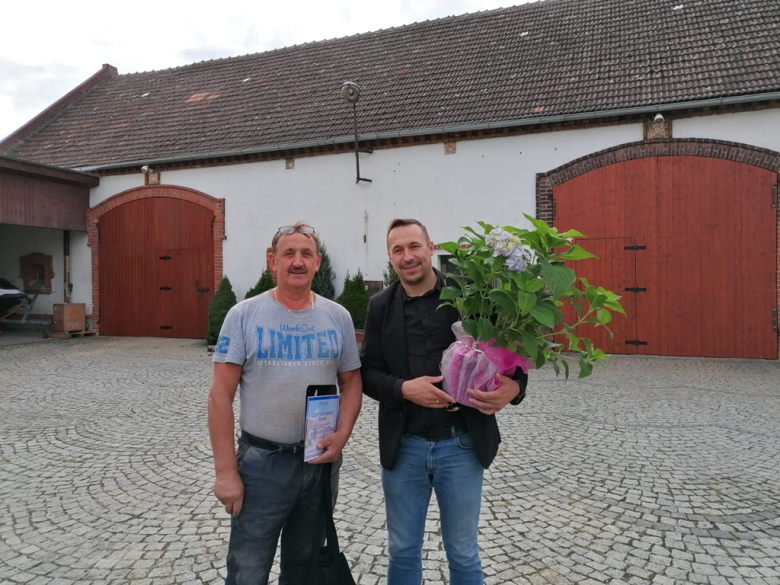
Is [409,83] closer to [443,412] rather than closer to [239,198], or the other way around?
[239,198]

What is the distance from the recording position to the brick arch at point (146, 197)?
12.0m

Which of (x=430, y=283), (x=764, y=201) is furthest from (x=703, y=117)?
(x=430, y=283)

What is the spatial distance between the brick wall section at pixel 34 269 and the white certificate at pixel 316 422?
1442 centimetres

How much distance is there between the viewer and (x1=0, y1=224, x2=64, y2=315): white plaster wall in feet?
44.2

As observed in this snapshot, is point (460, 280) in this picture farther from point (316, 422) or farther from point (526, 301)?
point (316, 422)

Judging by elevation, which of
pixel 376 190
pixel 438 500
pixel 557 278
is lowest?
pixel 438 500

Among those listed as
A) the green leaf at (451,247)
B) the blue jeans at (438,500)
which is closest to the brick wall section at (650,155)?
the green leaf at (451,247)

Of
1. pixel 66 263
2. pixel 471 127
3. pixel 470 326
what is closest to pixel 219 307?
pixel 66 263

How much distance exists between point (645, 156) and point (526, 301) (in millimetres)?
8739

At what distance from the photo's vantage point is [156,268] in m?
12.6

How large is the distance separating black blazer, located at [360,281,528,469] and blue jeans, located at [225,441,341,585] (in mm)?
322

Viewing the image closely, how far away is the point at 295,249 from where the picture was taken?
1.95m

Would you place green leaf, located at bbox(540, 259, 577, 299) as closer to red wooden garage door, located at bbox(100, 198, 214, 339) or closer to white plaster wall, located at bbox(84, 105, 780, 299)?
white plaster wall, located at bbox(84, 105, 780, 299)

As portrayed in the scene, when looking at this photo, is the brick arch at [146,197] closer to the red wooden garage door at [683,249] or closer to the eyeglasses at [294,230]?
the red wooden garage door at [683,249]
